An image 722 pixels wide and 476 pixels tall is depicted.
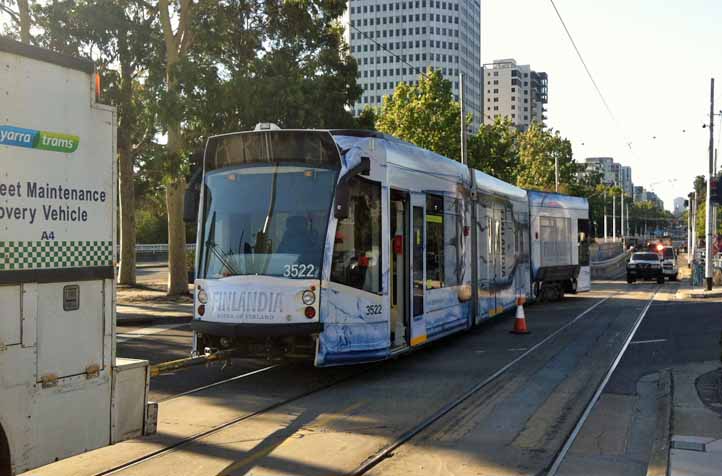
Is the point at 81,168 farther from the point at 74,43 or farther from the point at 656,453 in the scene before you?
the point at 74,43

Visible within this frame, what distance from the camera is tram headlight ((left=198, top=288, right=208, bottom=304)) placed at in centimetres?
1004

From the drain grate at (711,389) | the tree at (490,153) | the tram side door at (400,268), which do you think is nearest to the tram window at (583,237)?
the drain grate at (711,389)

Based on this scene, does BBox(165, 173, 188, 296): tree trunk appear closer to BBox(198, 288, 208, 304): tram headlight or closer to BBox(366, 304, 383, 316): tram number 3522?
BBox(198, 288, 208, 304): tram headlight

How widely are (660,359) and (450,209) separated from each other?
167 inches

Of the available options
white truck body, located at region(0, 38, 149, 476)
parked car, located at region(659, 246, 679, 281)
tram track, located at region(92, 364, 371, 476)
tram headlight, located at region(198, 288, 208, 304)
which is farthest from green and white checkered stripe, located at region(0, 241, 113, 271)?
parked car, located at region(659, 246, 679, 281)

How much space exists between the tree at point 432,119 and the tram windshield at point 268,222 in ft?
113

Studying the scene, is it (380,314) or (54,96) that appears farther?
(380,314)

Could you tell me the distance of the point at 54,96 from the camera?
5.24 metres

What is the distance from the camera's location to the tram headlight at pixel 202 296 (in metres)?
10.0

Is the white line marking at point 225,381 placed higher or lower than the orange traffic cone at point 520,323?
lower

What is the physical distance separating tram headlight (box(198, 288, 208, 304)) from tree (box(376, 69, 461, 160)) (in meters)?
34.8

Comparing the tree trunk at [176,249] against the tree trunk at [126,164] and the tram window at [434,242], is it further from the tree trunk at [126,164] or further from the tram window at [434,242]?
the tram window at [434,242]

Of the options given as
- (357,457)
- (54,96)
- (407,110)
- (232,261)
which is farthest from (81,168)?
(407,110)

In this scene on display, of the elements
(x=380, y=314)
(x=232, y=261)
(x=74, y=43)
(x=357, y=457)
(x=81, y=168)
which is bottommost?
(x=357, y=457)
